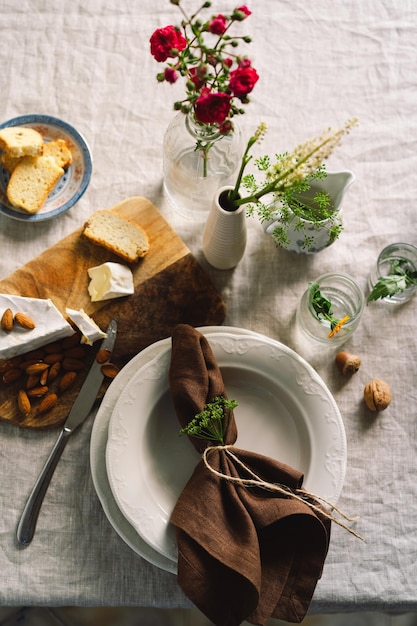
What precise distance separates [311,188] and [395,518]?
710 millimetres

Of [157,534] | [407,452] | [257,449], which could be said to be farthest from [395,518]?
[157,534]

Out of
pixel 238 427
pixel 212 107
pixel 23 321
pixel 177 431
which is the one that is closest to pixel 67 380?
pixel 23 321

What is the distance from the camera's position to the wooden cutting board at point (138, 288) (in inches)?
49.6

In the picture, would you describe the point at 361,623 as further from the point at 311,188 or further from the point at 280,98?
the point at 280,98

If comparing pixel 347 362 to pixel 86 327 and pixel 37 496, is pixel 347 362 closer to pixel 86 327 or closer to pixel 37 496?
pixel 86 327

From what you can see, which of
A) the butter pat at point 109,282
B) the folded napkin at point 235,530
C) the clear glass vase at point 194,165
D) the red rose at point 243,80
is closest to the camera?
the red rose at point 243,80

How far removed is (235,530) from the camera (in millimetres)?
1054

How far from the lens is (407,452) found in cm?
126

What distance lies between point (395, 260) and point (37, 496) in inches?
35.7

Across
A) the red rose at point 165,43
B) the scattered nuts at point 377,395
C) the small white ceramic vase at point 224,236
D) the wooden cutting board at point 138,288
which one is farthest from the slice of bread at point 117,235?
the scattered nuts at point 377,395

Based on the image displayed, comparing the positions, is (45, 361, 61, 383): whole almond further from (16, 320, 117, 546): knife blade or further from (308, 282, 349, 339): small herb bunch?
(308, 282, 349, 339): small herb bunch

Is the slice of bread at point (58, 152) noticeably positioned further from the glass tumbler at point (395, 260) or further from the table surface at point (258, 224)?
the glass tumbler at point (395, 260)

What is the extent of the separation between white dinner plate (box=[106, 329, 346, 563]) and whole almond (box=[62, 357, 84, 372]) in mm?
153

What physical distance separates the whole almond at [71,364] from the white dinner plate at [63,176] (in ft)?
1.05
